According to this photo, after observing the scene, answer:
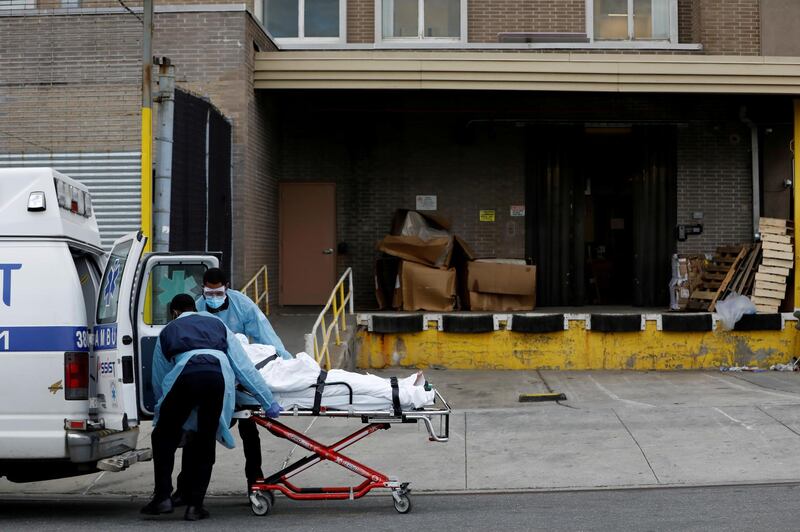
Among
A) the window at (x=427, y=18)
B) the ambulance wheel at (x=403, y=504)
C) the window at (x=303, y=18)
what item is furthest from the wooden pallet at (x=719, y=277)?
the ambulance wheel at (x=403, y=504)

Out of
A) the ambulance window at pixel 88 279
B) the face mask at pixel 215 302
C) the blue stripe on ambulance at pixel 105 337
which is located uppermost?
the ambulance window at pixel 88 279

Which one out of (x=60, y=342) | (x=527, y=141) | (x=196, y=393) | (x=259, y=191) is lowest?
(x=196, y=393)

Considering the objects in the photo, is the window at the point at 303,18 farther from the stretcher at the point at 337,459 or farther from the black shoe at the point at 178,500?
the black shoe at the point at 178,500

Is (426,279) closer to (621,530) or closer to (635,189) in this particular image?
(635,189)

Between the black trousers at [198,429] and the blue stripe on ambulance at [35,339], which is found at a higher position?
the blue stripe on ambulance at [35,339]

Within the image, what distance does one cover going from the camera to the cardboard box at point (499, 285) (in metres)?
17.2

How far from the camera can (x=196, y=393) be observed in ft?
22.1

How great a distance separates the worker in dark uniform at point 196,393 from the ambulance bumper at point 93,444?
291 mm

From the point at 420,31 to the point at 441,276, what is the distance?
5.17 meters

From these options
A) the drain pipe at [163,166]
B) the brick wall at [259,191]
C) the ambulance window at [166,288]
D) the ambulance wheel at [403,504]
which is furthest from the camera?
the brick wall at [259,191]

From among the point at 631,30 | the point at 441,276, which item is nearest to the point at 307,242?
the point at 441,276

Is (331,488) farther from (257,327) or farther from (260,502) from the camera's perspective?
(257,327)

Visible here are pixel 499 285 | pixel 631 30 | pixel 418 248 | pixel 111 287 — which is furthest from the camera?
pixel 631 30

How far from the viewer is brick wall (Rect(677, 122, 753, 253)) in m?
18.8
